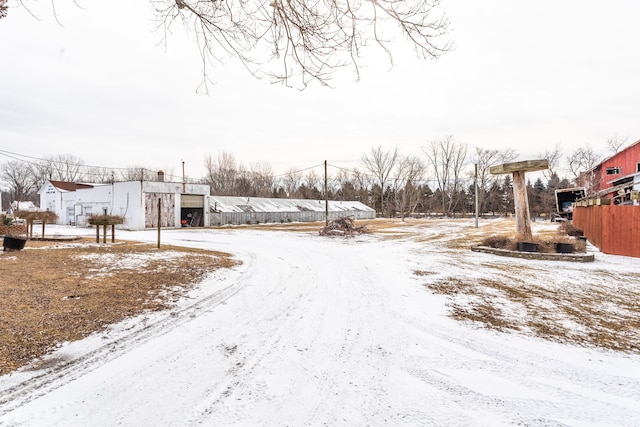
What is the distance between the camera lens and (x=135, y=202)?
27.5 metres

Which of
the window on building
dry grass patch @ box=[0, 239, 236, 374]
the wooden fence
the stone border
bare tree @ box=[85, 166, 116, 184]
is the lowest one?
dry grass patch @ box=[0, 239, 236, 374]

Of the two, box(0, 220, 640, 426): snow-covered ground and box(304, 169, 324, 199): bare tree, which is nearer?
box(0, 220, 640, 426): snow-covered ground

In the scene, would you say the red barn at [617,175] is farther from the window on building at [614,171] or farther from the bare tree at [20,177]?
the bare tree at [20,177]

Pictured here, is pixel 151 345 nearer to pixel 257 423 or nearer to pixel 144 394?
pixel 144 394

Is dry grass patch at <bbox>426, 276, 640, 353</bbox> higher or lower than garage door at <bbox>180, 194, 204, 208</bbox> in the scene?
lower

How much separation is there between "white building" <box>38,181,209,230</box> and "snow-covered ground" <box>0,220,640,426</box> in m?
24.9

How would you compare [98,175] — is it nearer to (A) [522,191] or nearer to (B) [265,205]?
(B) [265,205]

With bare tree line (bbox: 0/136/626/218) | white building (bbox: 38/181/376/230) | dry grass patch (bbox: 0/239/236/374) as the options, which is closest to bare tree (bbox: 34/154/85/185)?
bare tree line (bbox: 0/136/626/218)

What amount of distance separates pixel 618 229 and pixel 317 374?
13549mm

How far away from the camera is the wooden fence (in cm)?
1099

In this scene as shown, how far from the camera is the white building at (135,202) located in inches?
1089

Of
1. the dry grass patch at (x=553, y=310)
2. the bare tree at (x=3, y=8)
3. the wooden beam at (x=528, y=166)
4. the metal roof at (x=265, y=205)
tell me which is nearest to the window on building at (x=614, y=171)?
the wooden beam at (x=528, y=166)

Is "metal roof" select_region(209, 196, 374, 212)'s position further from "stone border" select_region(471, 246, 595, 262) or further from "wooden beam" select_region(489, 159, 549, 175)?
"stone border" select_region(471, 246, 595, 262)

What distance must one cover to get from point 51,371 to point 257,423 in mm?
2362
